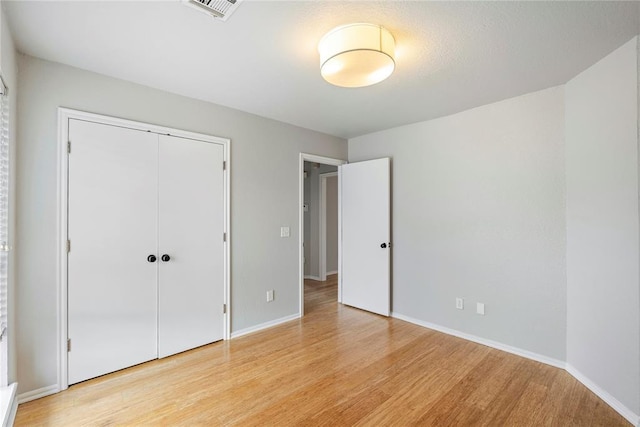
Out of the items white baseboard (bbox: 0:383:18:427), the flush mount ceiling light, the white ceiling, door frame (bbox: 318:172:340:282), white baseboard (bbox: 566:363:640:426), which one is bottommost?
white baseboard (bbox: 566:363:640:426)

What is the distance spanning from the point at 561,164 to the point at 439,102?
3.85 ft

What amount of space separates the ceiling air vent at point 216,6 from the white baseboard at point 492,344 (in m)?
3.46

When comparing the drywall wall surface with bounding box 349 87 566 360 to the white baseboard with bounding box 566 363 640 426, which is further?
the drywall wall surface with bounding box 349 87 566 360

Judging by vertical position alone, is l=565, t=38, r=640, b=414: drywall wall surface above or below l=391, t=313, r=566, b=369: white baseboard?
above

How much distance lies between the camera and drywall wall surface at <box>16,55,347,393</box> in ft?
6.64

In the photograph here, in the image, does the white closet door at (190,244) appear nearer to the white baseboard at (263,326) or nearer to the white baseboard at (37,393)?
the white baseboard at (263,326)

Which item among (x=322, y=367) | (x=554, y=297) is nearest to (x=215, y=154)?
(x=322, y=367)

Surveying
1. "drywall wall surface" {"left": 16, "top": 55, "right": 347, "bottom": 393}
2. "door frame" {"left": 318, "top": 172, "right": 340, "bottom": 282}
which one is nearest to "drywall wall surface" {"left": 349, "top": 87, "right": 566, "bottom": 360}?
"drywall wall surface" {"left": 16, "top": 55, "right": 347, "bottom": 393}

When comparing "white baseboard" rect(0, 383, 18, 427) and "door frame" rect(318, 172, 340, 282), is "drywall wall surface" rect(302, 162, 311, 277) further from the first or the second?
"white baseboard" rect(0, 383, 18, 427)

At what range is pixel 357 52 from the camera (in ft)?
5.52

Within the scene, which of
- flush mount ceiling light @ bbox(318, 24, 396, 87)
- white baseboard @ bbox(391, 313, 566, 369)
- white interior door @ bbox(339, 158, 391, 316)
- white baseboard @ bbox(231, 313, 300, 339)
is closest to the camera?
flush mount ceiling light @ bbox(318, 24, 396, 87)

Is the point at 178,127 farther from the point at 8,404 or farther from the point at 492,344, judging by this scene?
the point at 492,344

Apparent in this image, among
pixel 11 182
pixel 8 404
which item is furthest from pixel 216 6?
pixel 8 404

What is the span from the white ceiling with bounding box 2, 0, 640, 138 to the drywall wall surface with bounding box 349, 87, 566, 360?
0.39 metres
